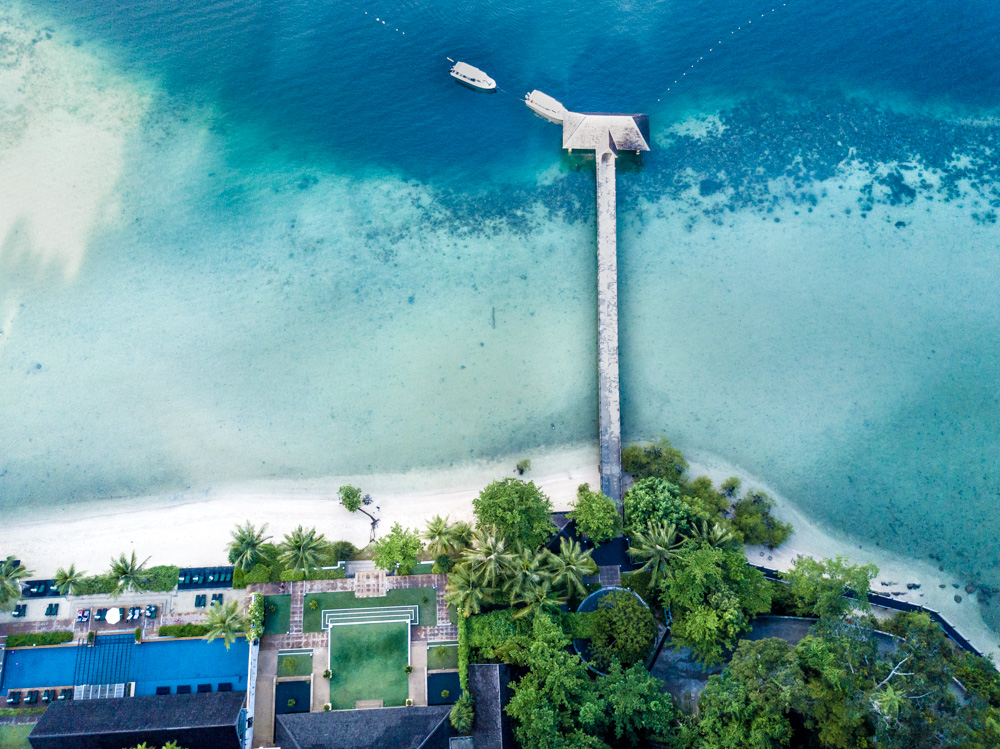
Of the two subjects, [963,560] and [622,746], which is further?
[963,560]

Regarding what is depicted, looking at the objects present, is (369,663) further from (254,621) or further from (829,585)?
(829,585)

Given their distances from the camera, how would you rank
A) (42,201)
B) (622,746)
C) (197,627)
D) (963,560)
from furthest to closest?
(42,201) < (963,560) < (197,627) < (622,746)

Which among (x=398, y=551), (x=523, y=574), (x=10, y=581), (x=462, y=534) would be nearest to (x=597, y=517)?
(x=523, y=574)

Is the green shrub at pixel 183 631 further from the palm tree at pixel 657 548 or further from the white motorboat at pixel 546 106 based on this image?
the white motorboat at pixel 546 106

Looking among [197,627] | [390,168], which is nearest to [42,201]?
[390,168]

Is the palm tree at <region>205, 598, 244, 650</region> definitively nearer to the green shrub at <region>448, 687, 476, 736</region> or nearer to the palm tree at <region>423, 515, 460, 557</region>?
the palm tree at <region>423, 515, 460, 557</region>

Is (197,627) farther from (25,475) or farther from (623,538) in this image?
(623,538)
